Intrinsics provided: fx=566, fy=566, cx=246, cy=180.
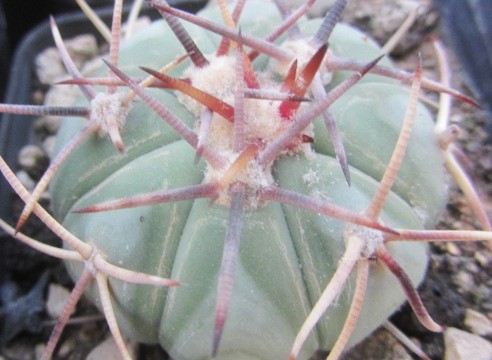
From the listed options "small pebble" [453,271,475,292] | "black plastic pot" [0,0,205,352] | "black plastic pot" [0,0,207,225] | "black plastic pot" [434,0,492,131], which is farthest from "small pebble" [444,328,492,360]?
"black plastic pot" [0,0,207,225]

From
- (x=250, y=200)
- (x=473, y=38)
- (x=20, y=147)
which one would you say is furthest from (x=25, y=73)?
(x=473, y=38)

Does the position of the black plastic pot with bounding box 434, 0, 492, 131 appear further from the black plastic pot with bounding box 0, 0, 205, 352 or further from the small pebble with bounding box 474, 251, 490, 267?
the black plastic pot with bounding box 0, 0, 205, 352

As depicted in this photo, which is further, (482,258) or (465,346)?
(482,258)

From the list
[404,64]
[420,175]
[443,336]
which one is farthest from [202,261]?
[404,64]

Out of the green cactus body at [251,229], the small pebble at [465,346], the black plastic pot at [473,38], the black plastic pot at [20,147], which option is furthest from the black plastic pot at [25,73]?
the small pebble at [465,346]

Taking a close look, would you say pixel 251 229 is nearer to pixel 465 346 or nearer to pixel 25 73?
pixel 465 346

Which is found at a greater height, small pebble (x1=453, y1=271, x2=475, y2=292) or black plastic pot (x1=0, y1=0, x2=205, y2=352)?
small pebble (x1=453, y1=271, x2=475, y2=292)

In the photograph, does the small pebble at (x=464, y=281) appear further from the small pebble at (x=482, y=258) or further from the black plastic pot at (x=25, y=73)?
the black plastic pot at (x=25, y=73)
